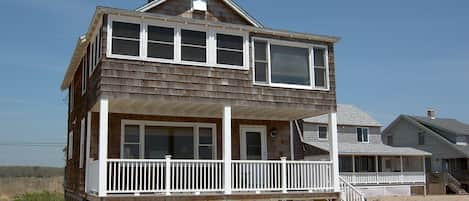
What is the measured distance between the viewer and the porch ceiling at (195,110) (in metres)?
14.6

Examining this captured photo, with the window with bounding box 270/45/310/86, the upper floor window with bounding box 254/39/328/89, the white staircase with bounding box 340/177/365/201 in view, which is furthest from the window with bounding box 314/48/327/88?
the white staircase with bounding box 340/177/365/201

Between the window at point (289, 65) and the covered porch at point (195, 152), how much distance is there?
105cm

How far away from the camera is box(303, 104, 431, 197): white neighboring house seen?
38.1 meters

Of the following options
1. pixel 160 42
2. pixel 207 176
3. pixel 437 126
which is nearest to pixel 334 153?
pixel 207 176

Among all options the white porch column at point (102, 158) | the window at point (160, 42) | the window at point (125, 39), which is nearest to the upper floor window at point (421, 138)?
the window at point (160, 42)

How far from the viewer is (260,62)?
15.8m

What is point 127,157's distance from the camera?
16.1 metres

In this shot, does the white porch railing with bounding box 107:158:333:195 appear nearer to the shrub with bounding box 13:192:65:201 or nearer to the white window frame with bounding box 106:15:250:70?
the white window frame with bounding box 106:15:250:70

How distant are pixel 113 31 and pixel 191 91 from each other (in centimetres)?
273

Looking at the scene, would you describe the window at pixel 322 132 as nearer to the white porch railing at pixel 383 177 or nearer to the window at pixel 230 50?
the white porch railing at pixel 383 177

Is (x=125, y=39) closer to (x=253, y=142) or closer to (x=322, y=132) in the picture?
(x=253, y=142)

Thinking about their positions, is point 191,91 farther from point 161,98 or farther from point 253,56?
point 253,56

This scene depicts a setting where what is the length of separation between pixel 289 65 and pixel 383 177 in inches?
1011

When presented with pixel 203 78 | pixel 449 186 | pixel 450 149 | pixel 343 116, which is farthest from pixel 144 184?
pixel 450 149
